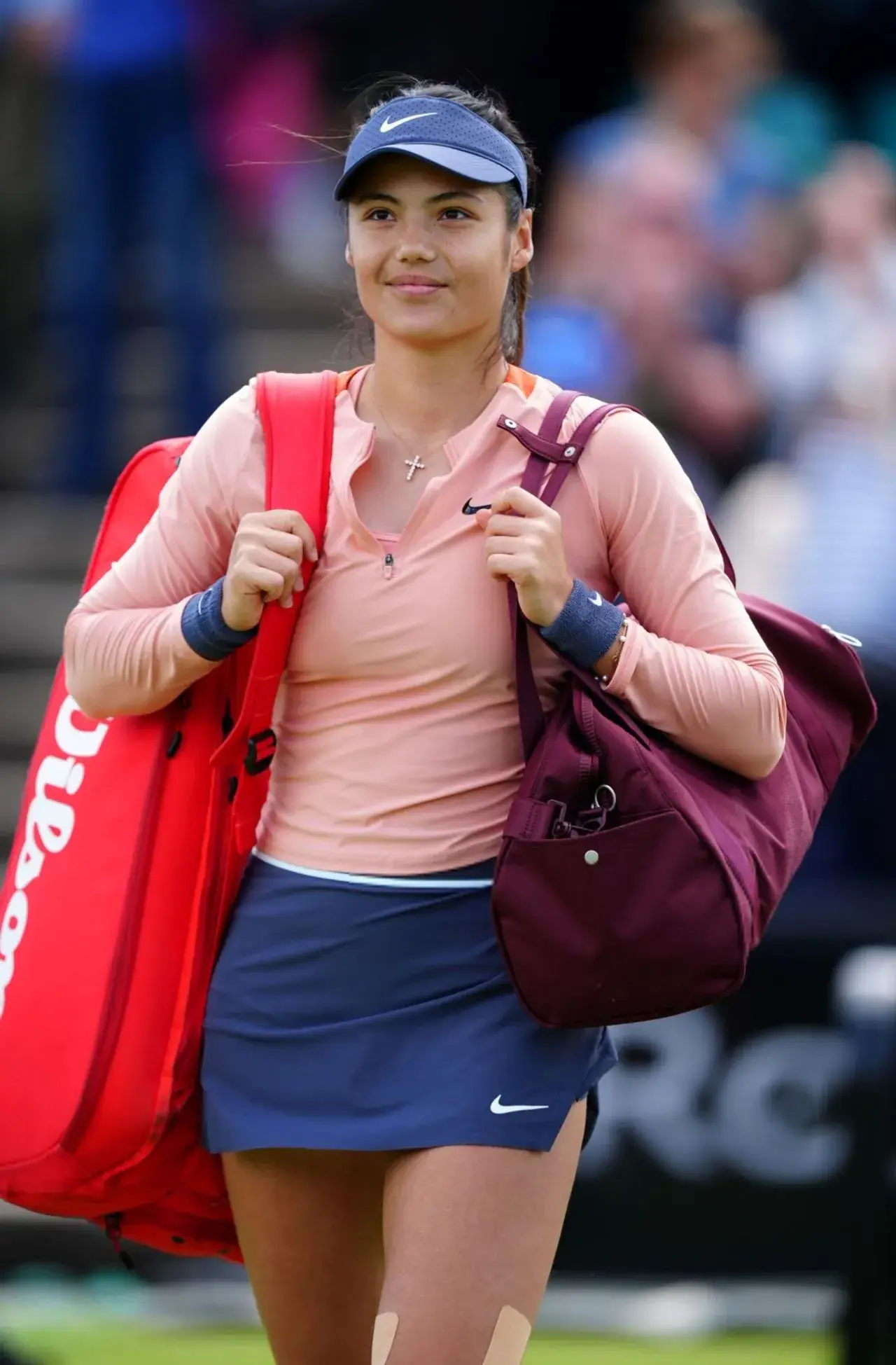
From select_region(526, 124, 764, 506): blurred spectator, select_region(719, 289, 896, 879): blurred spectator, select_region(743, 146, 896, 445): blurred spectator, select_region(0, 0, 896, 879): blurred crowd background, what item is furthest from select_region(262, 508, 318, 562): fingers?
select_region(743, 146, 896, 445): blurred spectator

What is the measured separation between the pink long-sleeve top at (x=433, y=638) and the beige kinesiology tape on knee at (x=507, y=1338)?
1.77 feet

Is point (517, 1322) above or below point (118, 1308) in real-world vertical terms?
above

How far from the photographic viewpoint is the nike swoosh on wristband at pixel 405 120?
2662 millimetres

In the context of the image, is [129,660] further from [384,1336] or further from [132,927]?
[384,1336]

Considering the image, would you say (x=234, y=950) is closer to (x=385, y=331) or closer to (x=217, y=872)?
(x=217, y=872)

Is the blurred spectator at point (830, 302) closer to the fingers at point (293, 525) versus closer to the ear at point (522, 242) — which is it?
the ear at point (522, 242)

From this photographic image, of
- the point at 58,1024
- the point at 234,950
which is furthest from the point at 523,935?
the point at 58,1024

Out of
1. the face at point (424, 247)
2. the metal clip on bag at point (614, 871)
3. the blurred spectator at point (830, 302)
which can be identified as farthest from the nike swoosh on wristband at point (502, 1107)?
the blurred spectator at point (830, 302)

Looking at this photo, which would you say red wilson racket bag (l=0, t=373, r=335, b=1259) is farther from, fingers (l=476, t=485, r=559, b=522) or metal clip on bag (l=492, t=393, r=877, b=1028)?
metal clip on bag (l=492, t=393, r=877, b=1028)

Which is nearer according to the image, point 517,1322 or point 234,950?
point 517,1322

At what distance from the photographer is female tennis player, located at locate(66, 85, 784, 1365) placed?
102 inches

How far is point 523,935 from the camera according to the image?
2555 mm

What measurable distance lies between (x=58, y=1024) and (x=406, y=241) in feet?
3.59

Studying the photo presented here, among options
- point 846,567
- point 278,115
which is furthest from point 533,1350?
point 278,115
